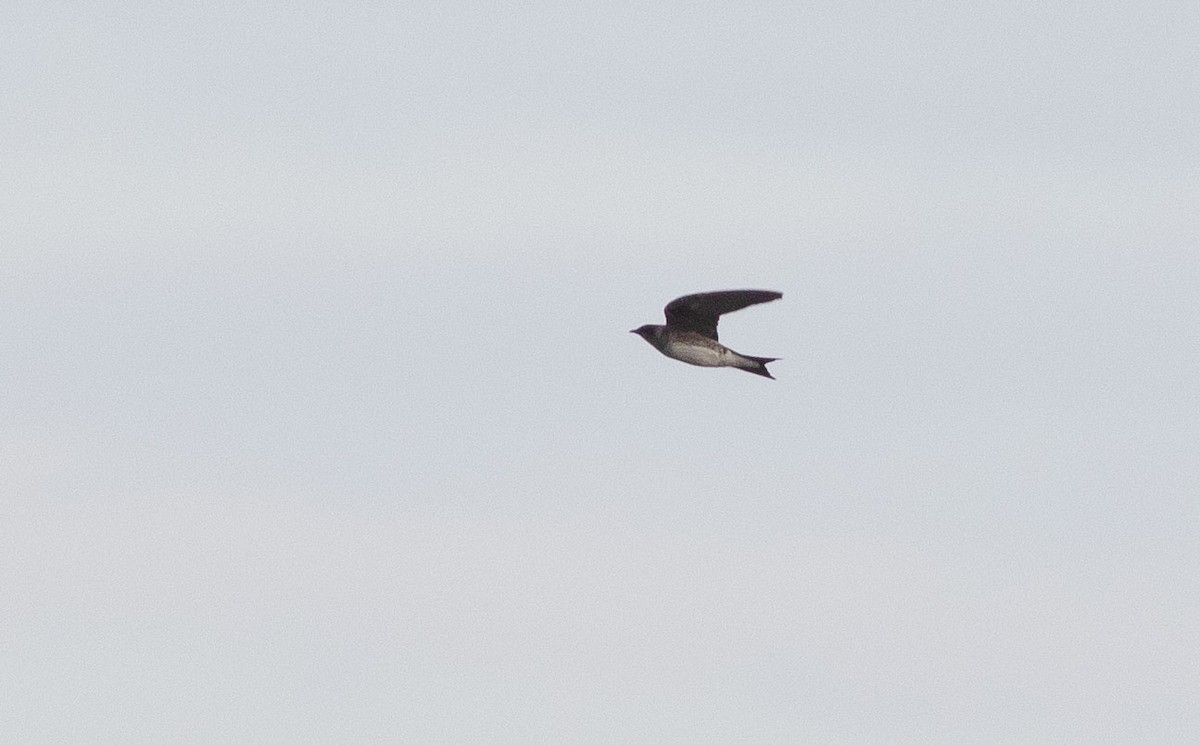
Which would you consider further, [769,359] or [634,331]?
[634,331]

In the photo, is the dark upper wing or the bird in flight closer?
the dark upper wing

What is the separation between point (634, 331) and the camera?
81.5ft

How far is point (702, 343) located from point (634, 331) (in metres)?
1.34

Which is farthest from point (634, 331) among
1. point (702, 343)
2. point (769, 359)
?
point (769, 359)

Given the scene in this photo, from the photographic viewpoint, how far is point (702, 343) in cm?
2420

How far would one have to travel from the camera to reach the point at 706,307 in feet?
77.9

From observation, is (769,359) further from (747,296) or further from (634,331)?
(634,331)

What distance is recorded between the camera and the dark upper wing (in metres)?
23.1

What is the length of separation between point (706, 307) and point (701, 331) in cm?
70

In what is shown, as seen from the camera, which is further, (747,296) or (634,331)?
(634,331)

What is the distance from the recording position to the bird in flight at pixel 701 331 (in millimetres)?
23312

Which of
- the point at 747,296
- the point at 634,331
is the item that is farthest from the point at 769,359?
the point at 634,331

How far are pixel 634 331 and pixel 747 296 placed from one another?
253 centimetres

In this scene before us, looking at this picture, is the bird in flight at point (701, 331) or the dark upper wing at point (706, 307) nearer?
the dark upper wing at point (706, 307)
